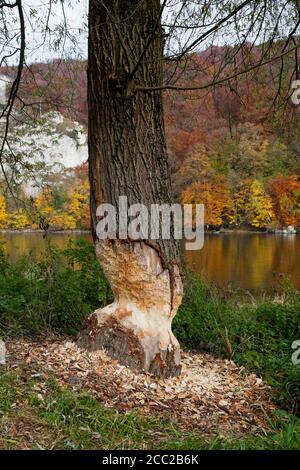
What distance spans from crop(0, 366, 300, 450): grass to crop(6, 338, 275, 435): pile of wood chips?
12 centimetres

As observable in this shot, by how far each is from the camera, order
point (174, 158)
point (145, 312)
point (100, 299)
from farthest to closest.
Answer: point (174, 158), point (100, 299), point (145, 312)

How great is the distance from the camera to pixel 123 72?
133 inches

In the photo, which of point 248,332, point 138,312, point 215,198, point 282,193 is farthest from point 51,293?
point 215,198

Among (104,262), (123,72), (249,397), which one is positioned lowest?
(249,397)

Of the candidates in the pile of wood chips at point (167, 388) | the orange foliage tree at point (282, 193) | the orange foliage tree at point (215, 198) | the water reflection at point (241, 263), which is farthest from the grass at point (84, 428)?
the orange foliage tree at point (282, 193)

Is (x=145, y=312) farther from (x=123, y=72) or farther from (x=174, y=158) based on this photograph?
(x=174, y=158)

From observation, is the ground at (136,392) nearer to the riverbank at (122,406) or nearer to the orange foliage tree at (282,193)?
the riverbank at (122,406)

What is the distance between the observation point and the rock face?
356 cm

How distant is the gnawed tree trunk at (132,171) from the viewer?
3453 mm

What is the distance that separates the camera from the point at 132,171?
352 cm

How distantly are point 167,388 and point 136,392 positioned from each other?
28 cm

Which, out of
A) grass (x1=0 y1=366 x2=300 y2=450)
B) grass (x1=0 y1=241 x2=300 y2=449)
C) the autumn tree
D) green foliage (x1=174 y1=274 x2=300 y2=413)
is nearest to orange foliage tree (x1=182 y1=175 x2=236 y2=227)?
grass (x1=0 y1=241 x2=300 y2=449)
